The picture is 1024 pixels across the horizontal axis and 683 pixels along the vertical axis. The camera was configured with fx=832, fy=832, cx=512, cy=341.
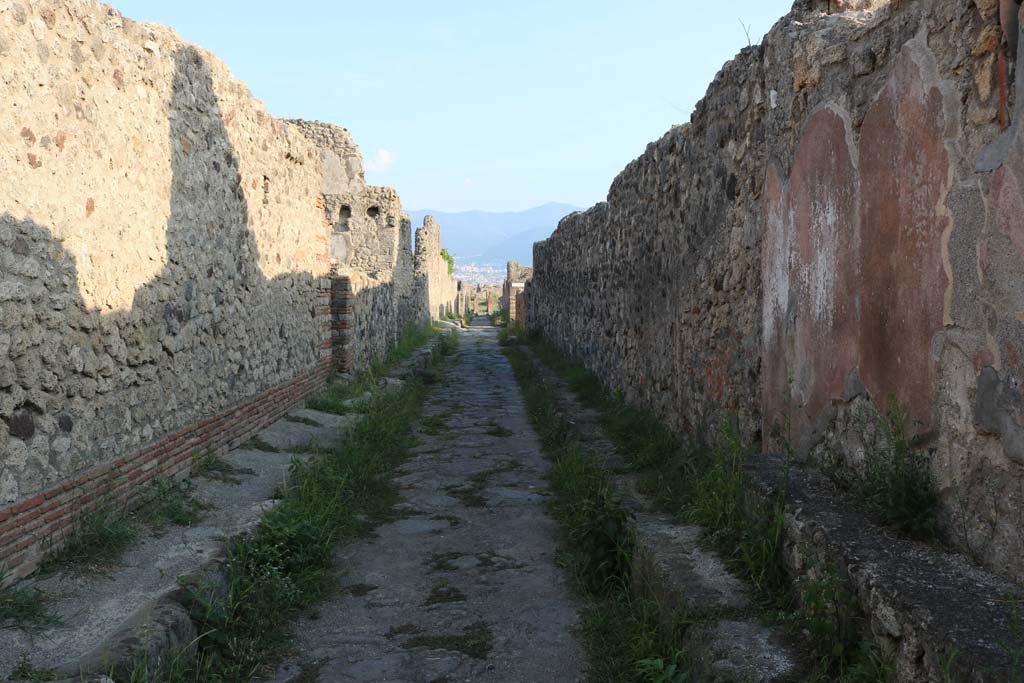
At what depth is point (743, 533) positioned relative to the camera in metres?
2.97

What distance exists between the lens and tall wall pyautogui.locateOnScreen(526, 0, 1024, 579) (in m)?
2.10

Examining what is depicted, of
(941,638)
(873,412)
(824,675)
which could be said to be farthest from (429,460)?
(941,638)

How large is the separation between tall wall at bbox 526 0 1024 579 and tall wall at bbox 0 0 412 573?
295 centimetres

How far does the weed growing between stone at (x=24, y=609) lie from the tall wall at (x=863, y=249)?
2.67 m

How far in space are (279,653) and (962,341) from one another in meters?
2.36

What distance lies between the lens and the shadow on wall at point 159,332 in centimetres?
304

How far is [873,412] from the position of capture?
280 cm

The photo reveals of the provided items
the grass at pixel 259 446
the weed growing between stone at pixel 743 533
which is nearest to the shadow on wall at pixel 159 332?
the grass at pixel 259 446

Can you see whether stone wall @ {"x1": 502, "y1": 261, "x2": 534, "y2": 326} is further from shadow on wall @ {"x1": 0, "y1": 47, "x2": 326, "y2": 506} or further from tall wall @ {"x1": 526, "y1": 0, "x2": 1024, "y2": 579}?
tall wall @ {"x1": 526, "y1": 0, "x2": 1024, "y2": 579}

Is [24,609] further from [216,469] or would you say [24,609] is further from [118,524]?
[216,469]

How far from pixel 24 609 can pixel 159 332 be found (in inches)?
81.0

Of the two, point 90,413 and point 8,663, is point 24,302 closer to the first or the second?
point 90,413

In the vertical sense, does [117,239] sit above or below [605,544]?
above

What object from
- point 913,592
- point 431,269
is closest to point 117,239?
point 913,592
